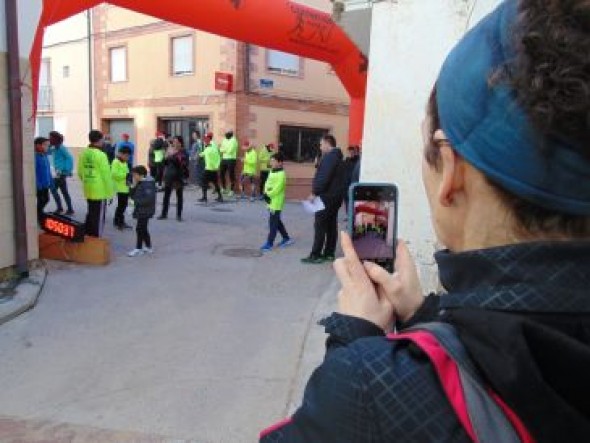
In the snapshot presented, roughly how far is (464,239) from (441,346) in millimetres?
210

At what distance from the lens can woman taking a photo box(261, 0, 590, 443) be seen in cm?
72

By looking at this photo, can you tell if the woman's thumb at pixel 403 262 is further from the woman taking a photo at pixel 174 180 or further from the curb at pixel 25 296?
the woman taking a photo at pixel 174 180

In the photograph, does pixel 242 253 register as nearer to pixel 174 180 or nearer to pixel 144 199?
pixel 144 199

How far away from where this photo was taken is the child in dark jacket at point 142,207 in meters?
8.86

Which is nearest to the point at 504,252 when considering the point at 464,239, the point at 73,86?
the point at 464,239

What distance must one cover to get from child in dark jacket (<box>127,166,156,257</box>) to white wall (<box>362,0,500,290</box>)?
472 centimetres

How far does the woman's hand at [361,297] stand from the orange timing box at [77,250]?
752cm

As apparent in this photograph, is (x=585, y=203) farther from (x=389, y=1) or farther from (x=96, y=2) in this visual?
(x=96, y=2)

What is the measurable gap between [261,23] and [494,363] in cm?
890

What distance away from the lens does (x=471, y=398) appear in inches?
29.0

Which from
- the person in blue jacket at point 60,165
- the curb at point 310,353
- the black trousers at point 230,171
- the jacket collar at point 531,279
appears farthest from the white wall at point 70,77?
the jacket collar at point 531,279

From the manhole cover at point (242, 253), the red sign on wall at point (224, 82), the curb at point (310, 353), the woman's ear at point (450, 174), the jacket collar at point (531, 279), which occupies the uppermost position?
the red sign on wall at point (224, 82)

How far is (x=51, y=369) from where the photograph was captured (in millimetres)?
4648

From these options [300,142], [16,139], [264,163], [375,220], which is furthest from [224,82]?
[375,220]
